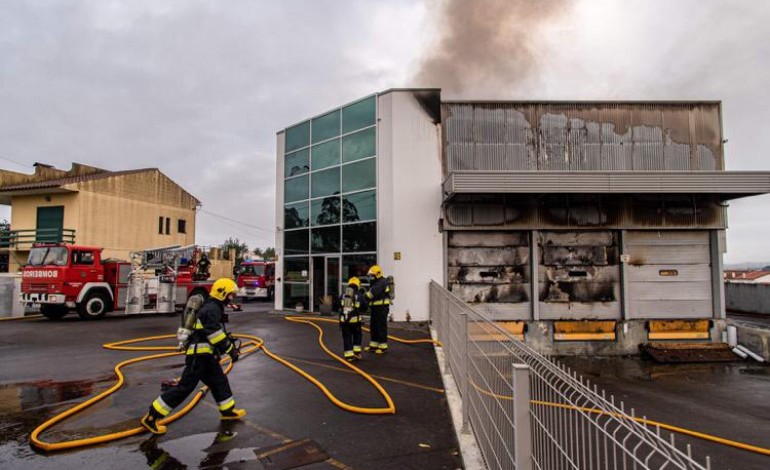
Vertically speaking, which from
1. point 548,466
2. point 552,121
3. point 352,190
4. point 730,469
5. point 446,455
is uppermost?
point 552,121

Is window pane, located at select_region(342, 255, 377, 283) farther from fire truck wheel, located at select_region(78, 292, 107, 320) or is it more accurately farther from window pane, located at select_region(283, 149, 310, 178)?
fire truck wheel, located at select_region(78, 292, 107, 320)

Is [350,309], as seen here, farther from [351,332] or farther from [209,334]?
[209,334]

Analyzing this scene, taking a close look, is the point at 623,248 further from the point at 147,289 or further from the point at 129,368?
the point at 147,289

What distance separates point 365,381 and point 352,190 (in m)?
8.81

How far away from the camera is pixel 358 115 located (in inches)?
596

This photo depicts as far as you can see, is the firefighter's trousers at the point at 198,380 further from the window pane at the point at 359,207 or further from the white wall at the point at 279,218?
the white wall at the point at 279,218

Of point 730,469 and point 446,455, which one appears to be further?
point 730,469

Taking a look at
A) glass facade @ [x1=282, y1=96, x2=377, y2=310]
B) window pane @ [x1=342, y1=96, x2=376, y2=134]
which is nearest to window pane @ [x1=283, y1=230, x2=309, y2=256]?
glass facade @ [x1=282, y1=96, x2=377, y2=310]

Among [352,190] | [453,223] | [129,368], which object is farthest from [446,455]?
[352,190]

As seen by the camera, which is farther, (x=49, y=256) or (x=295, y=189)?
(x=295, y=189)

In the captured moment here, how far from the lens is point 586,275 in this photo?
13.6 m

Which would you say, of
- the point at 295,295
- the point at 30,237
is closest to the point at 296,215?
the point at 295,295

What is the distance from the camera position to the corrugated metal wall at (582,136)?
13.8m

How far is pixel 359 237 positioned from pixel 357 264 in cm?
91
